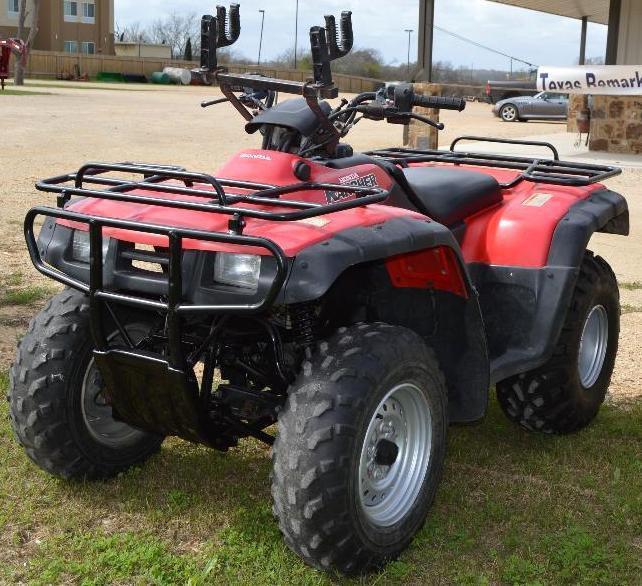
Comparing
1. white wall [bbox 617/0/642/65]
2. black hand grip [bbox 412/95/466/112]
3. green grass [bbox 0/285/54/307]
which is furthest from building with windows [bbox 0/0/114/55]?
black hand grip [bbox 412/95/466/112]

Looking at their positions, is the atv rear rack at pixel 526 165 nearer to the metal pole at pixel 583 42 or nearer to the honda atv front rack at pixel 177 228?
the honda atv front rack at pixel 177 228

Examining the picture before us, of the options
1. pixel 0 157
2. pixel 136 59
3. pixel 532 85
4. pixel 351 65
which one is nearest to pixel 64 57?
pixel 136 59

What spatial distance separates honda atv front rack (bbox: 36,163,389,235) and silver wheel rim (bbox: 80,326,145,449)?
0.61m

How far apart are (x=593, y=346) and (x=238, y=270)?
7.71 feet

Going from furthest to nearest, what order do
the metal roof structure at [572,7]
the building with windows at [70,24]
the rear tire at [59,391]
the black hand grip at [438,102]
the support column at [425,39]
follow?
the building with windows at [70,24]
the metal roof structure at [572,7]
the support column at [425,39]
the black hand grip at [438,102]
the rear tire at [59,391]

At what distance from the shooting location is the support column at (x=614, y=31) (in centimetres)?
2028

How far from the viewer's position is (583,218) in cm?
414

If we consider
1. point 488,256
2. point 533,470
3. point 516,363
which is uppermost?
A: point 488,256

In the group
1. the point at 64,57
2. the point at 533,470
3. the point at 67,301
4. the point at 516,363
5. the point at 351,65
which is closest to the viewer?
the point at 67,301

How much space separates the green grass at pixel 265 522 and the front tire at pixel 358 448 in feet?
0.59

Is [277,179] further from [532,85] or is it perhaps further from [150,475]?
[532,85]

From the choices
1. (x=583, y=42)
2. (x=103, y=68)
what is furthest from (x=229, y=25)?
(x=103, y=68)

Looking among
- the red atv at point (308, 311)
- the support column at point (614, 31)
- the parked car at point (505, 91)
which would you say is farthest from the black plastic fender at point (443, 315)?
the parked car at point (505, 91)

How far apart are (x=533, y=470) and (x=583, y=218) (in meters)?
1.10
